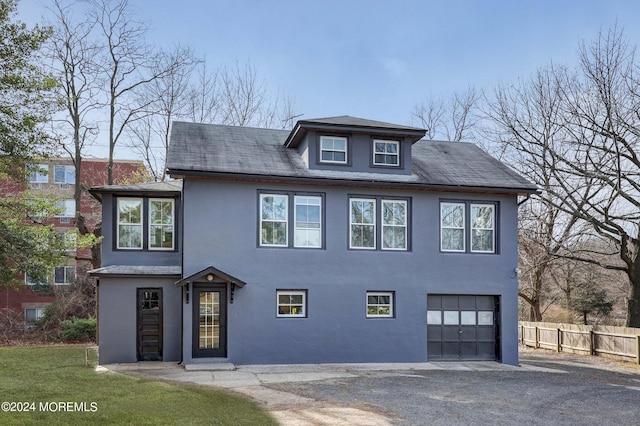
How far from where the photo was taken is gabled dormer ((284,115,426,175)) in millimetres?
16828

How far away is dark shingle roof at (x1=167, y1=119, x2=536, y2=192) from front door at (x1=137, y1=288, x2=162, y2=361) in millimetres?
3523

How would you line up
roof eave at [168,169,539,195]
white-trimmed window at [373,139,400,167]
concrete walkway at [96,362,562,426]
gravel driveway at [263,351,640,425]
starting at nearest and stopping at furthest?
concrete walkway at [96,362,562,426], gravel driveway at [263,351,640,425], roof eave at [168,169,539,195], white-trimmed window at [373,139,400,167]

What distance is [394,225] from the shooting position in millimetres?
17156

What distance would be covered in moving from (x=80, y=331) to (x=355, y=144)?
45.0 ft

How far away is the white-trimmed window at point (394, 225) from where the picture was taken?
17.1 meters

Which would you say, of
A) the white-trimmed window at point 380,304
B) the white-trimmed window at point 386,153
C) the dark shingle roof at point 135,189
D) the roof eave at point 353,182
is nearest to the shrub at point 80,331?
the dark shingle roof at point 135,189

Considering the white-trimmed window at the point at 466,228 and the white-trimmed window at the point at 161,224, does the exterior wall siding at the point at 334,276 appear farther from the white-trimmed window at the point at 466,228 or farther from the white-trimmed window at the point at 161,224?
the white-trimmed window at the point at 161,224

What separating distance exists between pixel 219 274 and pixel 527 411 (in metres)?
8.12

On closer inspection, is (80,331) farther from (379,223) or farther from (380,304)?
(379,223)

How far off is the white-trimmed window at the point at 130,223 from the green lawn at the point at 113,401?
4.08m

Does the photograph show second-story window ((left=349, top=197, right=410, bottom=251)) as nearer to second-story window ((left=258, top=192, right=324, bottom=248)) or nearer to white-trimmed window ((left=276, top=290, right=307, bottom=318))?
second-story window ((left=258, top=192, right=324, bottom=248))

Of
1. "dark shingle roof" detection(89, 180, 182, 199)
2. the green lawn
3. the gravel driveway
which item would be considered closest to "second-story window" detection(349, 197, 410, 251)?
the gravel driveway

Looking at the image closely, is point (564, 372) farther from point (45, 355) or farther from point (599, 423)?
point (45, 355)

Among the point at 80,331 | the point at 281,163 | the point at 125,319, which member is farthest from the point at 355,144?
the point at 80,331
